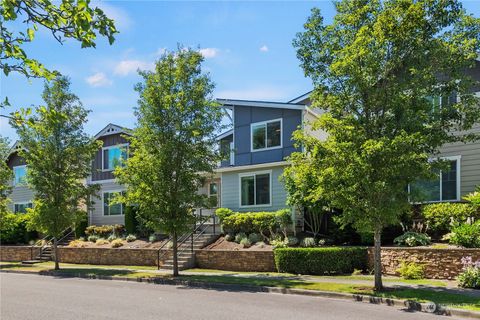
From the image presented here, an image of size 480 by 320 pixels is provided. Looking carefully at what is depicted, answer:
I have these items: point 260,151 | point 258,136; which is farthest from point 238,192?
point 258,136

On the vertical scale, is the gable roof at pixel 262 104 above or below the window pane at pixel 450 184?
above

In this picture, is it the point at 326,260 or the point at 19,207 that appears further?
the point at 19,207

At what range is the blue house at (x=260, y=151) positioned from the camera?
2523 centimetres

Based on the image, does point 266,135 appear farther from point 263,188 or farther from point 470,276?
point 470,276

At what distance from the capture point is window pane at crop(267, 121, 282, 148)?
25.8 meters

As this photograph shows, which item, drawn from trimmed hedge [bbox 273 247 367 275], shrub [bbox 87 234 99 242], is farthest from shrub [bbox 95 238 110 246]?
trimmed hedge [bbox 273 247 367 275]

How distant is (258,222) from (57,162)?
10.2 meters

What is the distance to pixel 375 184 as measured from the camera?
500 inches

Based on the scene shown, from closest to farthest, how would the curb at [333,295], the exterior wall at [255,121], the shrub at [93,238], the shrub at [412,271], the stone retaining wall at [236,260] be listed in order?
the curb at [333,295] < the shrub at [412,271] < the stone retaining wall at [236,260] < the exterior wall at [255,121] < the shrub at [93,238]

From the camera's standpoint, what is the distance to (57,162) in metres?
24.8

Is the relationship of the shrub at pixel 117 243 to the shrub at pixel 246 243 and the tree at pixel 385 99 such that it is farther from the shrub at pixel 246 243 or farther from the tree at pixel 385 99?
the tree at pixel 385 99

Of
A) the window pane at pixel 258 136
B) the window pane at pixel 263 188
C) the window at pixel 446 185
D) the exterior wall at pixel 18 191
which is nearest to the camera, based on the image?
the window at pixel 446 185

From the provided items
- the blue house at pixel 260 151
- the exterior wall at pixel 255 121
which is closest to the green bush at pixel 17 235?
the blue house at pixel 260 151

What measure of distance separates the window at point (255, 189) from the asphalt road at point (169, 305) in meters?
10.7
